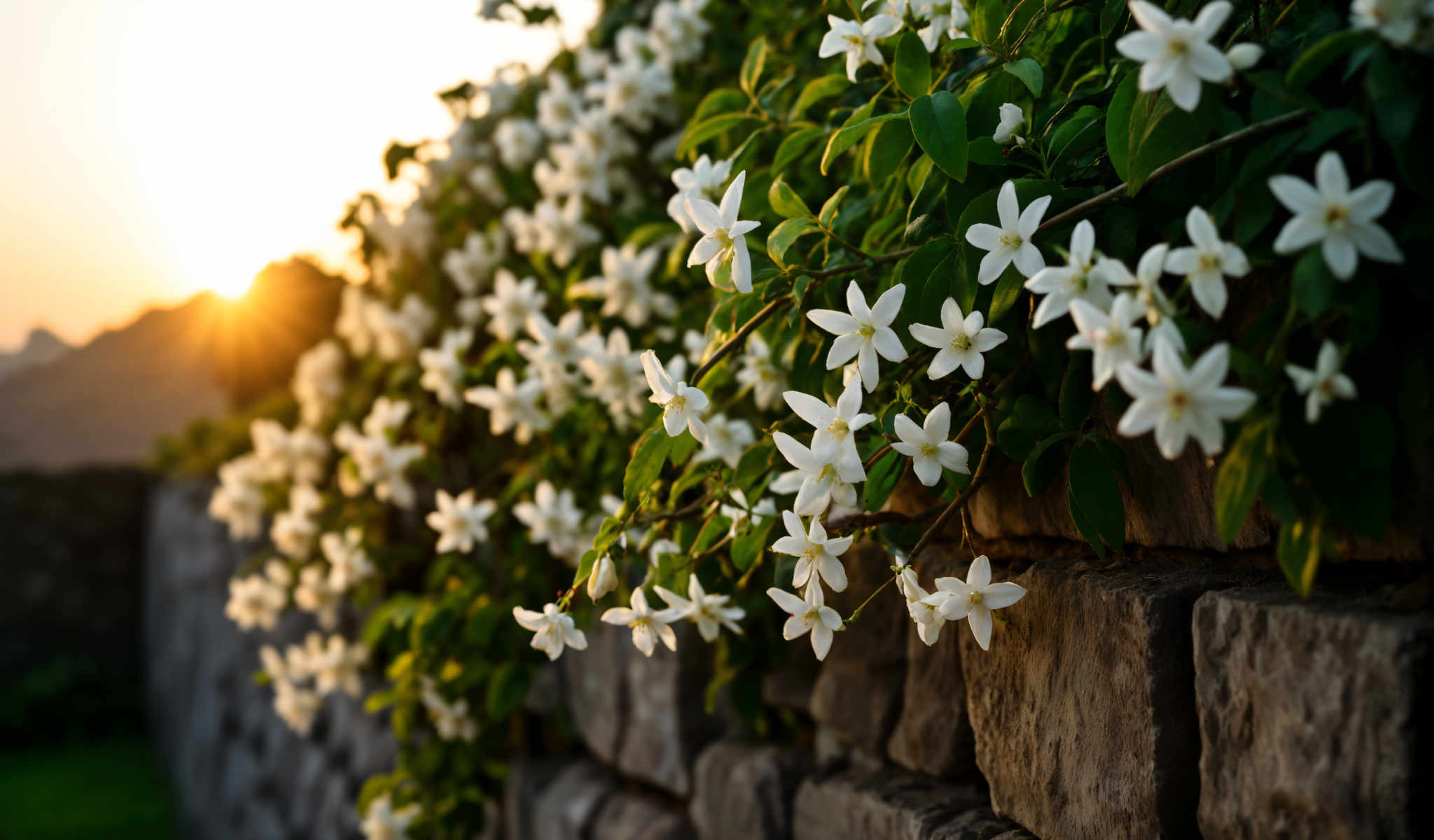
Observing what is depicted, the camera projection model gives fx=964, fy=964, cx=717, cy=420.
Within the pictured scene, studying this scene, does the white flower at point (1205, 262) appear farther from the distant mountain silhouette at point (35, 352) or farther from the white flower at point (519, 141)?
the distant mountain silhouette at point (35, 352)

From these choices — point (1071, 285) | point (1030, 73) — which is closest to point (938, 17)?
point (1030, 73)

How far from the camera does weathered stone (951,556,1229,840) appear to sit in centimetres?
73

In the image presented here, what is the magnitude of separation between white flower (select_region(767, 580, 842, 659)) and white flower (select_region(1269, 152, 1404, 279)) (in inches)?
16.4

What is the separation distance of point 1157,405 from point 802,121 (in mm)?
626

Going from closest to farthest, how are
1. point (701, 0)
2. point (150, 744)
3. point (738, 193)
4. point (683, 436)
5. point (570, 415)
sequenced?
point (738, 193)
point (683, 436)
point (570, 415)
point (701, 0)
point (150, 744)

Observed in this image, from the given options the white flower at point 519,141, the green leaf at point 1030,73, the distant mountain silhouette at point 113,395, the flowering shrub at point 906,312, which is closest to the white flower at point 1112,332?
the flowering shrub at point 906,312

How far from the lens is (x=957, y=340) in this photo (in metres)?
0.71

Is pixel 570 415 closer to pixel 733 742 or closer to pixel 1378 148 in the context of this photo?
pixel 733 742

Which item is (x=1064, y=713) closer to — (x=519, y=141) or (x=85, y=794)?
(x=519, y=141)

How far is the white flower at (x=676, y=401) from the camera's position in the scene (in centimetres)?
78

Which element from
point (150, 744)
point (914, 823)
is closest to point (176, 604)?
point (150, 744)

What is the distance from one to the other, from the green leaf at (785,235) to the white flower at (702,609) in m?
0.34

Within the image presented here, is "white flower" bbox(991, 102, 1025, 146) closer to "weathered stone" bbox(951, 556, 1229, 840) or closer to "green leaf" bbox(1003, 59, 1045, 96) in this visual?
"green leaf" bbox(1003, 59, 1045, 96)

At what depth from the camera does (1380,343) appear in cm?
55
